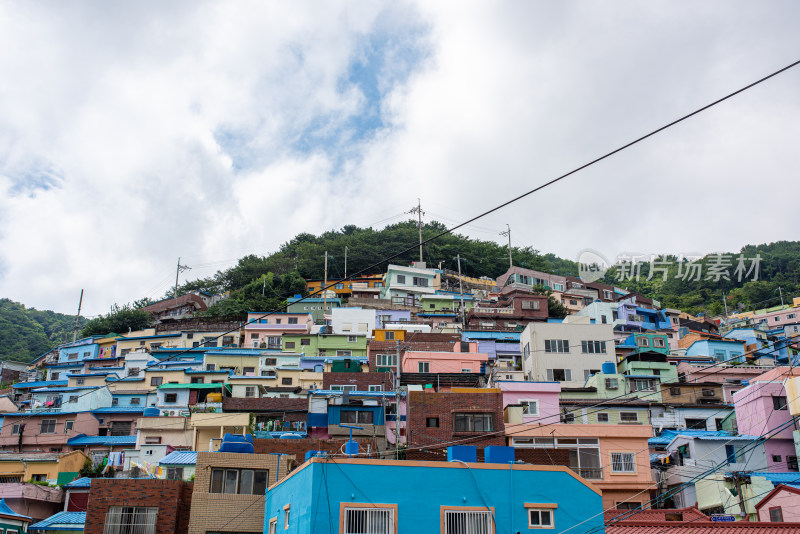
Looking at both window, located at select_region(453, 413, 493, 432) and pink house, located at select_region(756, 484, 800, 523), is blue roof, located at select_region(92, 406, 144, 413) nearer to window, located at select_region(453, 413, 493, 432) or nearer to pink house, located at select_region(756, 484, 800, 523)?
window, located at select_region(453, 413, 493, 432)

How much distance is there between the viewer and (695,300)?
87625 millimetres

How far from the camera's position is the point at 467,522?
57.1 feet

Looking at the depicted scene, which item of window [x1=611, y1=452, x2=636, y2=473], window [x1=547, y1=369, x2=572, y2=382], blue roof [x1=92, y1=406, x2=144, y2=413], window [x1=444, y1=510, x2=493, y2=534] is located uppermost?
window [x1=547, y1=369, x2=572, y2=382]

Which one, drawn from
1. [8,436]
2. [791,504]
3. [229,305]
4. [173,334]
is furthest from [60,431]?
[791,504]

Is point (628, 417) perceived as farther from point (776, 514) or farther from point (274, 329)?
point (274, 329)

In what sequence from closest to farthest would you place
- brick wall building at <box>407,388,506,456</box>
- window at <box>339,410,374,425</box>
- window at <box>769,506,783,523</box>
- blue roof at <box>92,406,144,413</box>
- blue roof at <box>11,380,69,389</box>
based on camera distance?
window at <box>769,506,783,523</box>
brick wall building at <box>407,388,506,456</box>
window at <box>339,410,374,425</box>
blue roof at <box>92,406,144,413</box>
blue roof at <box>11,380,69,389</box>

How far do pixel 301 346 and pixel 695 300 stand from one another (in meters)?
53.5

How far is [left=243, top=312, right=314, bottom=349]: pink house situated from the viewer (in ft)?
193

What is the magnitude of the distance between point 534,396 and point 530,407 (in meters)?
0.59

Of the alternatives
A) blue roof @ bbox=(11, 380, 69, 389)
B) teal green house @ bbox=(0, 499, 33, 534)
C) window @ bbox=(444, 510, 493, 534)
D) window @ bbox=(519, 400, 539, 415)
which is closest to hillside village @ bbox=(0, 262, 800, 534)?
window @ bbox=(444, 510, 493, 534)

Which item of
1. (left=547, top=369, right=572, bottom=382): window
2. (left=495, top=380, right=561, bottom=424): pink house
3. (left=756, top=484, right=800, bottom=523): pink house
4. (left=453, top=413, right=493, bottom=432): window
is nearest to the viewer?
(left=756, top=484, right=800, bottom=523): pink house

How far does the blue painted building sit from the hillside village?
46 millimetres

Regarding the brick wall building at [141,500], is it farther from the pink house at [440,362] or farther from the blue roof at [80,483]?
the pink house at [440,362]

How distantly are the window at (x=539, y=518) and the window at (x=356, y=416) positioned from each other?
20387 mm
